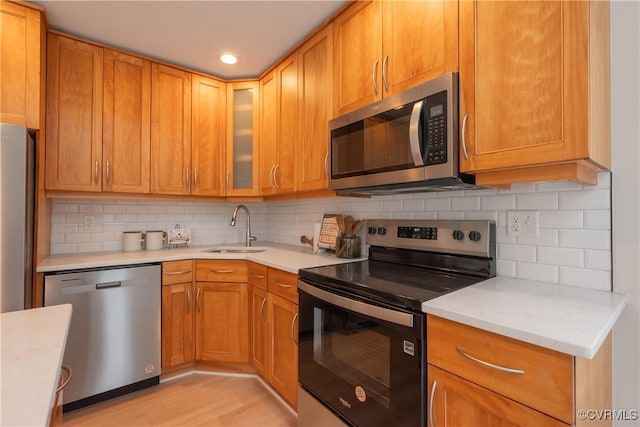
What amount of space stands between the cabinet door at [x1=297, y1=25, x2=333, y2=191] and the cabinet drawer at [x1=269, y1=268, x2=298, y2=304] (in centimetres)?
59

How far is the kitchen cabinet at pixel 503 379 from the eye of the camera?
30.5 inches

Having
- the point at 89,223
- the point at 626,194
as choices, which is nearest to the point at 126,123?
the point at 89,223

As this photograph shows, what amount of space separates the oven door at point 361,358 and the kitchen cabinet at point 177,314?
103cm

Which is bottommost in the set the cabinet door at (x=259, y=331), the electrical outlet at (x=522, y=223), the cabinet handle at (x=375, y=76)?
the cabinet door at (x=259, y=331)

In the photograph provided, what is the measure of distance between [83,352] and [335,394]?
155cm

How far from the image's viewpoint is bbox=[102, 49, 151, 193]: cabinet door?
2.23 m

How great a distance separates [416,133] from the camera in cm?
131

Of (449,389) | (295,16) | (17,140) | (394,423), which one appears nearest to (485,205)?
(449,389)

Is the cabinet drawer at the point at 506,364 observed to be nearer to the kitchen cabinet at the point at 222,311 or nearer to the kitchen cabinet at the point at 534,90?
the kitchen cabinet at the point at 534,90

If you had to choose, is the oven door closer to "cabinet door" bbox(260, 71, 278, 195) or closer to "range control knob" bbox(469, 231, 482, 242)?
"range control knob" bbox(469, 231, 482, 242)

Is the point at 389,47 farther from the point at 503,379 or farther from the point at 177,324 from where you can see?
the point at 177,324

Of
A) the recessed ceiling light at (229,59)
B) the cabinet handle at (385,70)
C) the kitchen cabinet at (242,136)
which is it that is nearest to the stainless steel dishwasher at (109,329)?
the kitchen cabinet at (242,136)

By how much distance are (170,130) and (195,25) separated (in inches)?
33.3

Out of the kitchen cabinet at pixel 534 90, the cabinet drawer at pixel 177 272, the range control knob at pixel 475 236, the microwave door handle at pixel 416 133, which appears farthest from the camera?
the cabinet drawer at pixel 177 272
